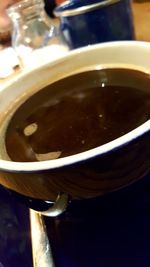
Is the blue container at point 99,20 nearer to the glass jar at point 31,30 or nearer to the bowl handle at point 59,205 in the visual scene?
the glass jar at point 31,30

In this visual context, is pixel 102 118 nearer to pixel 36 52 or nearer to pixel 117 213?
pixel 117 213

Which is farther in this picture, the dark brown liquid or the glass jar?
the glass jar

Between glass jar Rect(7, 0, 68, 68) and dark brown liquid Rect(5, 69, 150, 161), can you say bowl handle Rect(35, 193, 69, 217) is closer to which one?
dark brown liquid Rect(5, 69, 150, 161)

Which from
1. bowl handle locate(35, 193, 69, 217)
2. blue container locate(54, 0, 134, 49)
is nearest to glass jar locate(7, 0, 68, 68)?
blue container locate(54, 0, 134, 49)

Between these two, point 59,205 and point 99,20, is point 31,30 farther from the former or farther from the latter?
point 59,205

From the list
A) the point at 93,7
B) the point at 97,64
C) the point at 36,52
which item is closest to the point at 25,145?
the point at 97,64

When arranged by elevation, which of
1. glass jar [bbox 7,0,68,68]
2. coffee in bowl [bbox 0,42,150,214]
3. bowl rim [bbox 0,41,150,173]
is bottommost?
glass jar [bbox 7,0,68,68]
